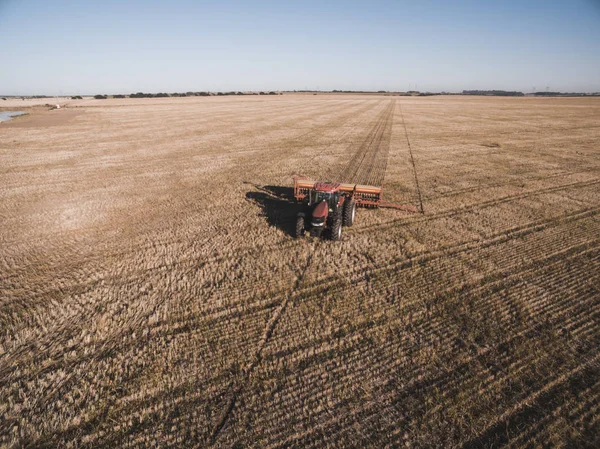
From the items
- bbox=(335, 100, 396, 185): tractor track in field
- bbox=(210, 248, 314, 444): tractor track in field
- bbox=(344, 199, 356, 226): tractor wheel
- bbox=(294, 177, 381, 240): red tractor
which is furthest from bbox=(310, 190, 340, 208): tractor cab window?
bbox=(335, 100, 396, 185): tractor track in field

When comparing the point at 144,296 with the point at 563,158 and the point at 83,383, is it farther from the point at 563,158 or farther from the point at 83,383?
the point at 563,158

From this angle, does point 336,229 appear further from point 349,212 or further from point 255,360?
point 255,360

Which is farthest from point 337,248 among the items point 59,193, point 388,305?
point 59,193

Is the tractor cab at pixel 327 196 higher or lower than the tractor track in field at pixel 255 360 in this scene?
higher

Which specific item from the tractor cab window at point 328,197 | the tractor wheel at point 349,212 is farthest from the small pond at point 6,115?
the tractor wheel at point 349,212

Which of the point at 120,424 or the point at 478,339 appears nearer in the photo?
the point at 120,424

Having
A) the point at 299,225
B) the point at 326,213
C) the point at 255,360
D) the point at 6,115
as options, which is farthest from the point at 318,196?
the point at 6,115

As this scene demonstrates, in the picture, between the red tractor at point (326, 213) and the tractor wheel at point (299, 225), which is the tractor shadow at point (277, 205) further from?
the red tractor at point (326, 213)
